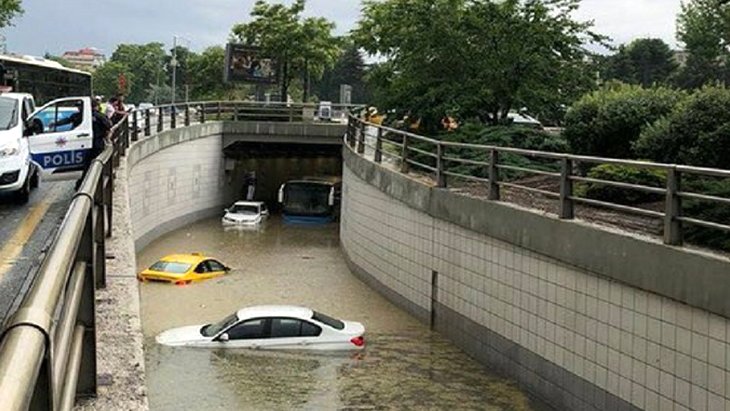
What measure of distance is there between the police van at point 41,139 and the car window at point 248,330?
4308 millimetres

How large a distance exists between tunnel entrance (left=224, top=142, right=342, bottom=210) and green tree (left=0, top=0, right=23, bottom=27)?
945 inches

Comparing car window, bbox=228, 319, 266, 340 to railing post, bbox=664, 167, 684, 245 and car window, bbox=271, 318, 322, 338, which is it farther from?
railing post, bbox=664, 167, 684, 245

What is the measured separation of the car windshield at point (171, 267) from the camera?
2581 cm

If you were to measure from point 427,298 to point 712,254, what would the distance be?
10163mm

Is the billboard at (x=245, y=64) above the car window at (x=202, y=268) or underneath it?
above

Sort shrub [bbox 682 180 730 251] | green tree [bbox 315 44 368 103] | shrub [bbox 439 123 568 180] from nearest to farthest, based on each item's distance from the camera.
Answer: shrub [bbox 682 180 730 251]
shrub [bbox 439 123 568 180]
green tree [bbox 315 44 368 103]

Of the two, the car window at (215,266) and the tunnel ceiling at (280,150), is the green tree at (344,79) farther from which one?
the car window at (215,266)

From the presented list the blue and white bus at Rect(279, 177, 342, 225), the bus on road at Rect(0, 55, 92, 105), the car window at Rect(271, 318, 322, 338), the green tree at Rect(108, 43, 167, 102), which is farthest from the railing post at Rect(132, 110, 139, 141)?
the green tree at Rect(108, 43, 167, 102)

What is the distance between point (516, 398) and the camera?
14.8m

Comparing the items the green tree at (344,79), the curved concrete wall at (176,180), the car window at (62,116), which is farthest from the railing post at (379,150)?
the green tree at (344,79)

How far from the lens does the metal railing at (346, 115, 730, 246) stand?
35.8 ft

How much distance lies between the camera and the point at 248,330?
18.8m

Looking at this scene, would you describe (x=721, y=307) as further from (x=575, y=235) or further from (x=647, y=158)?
(x=647, y=158)

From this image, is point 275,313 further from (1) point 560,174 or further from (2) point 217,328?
(1) point 560,174
